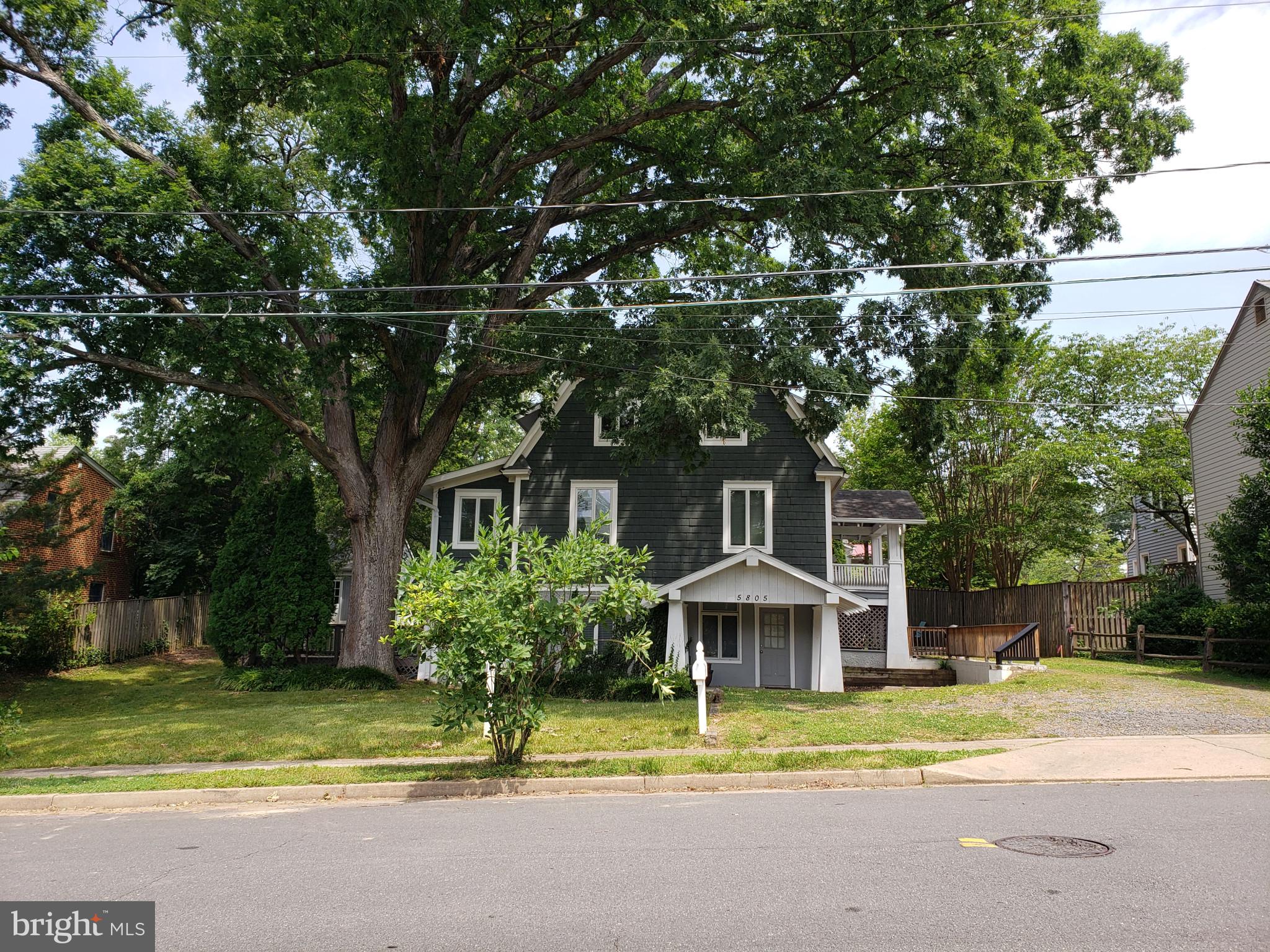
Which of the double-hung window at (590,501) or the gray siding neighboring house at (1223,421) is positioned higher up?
the gray siding neighboring house at (1223,421)

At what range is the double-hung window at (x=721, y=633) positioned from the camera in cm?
2361

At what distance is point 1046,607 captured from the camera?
2866cm

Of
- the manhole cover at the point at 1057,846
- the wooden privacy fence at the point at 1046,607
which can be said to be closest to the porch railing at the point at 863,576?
the wooden privacy fence at the point at 1046,607

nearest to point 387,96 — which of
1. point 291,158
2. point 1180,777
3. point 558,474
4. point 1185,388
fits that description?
point 558,474

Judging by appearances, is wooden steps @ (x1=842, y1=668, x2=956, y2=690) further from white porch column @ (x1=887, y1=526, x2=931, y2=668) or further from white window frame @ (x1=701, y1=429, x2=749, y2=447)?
white window frame @ (x1=701, y1=429, x2=749, y2=447)

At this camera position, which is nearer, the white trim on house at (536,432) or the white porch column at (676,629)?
the white porch column at (676,629)

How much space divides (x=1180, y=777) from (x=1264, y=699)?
6534 mm

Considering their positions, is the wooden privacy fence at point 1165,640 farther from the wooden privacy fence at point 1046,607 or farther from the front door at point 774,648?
the front door at point 774,648

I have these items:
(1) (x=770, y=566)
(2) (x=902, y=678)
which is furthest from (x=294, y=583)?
(2) (x=902, y=678)

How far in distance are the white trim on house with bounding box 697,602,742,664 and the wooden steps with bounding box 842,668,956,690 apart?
289 cm

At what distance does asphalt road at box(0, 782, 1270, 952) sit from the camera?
16.4 feet

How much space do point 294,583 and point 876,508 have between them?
649 inches

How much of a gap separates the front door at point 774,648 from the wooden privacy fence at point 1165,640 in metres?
8.95

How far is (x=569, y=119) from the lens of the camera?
19812mm
